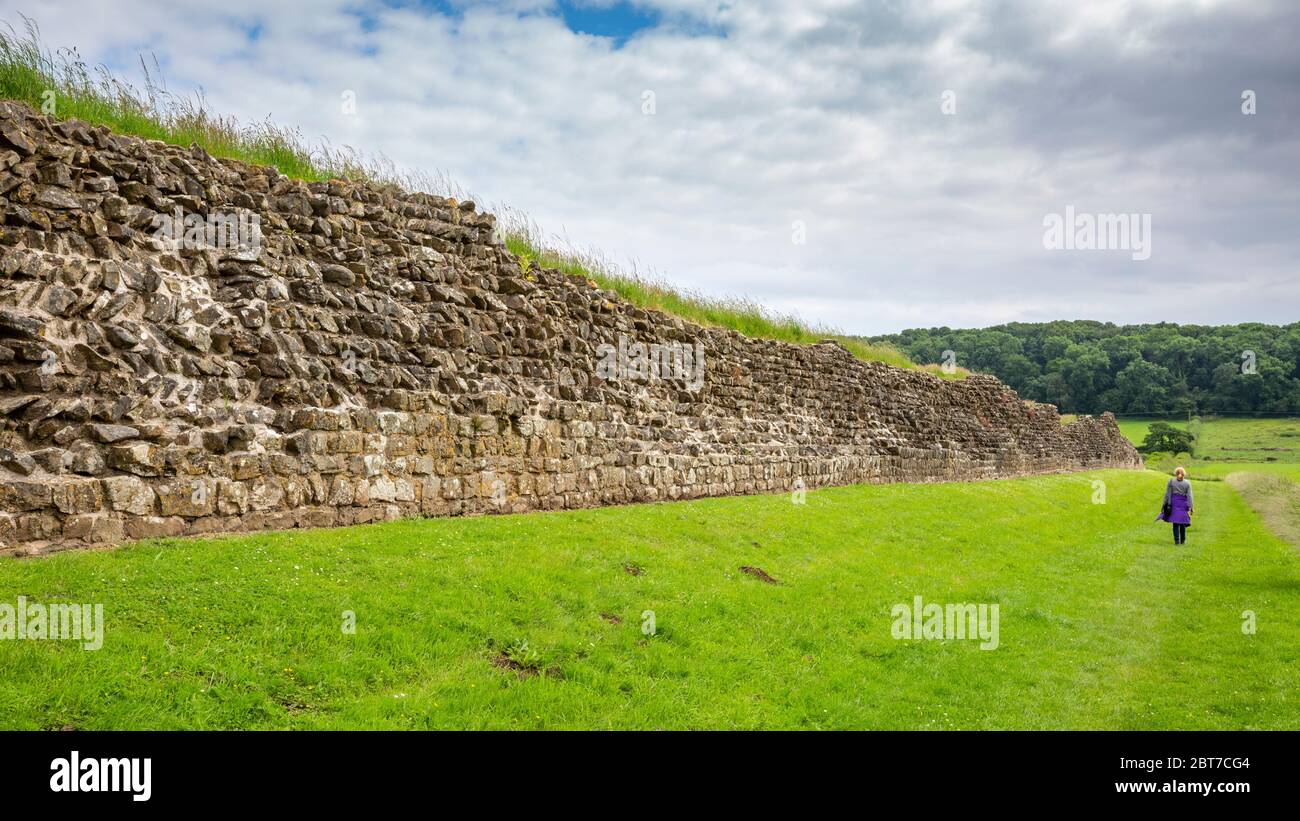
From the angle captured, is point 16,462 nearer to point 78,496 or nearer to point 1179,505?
point 78,496

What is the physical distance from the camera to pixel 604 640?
28.9 feet

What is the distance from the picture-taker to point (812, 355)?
86.2 ft

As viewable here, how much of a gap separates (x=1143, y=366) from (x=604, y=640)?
82722 millimetres

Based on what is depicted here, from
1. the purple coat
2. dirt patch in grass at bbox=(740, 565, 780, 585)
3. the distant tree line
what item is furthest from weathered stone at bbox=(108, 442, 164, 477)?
the distant tree line

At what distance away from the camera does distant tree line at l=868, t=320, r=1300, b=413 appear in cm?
6769

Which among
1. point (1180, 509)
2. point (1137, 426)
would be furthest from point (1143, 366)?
point (1180, 509)

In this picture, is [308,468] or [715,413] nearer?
[308,468]

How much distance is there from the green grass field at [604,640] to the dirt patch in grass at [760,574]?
0.16m

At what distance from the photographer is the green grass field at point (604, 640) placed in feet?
20.9
